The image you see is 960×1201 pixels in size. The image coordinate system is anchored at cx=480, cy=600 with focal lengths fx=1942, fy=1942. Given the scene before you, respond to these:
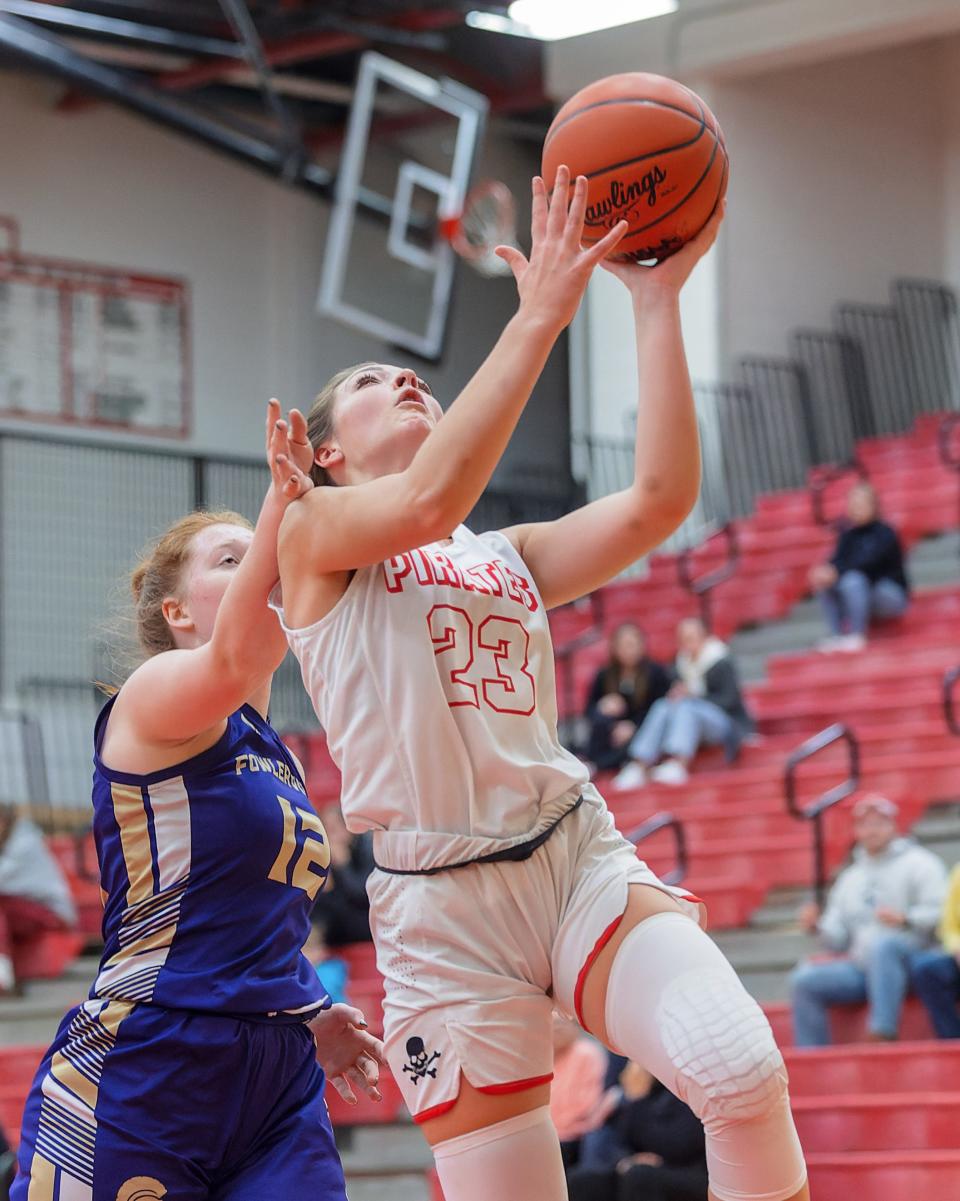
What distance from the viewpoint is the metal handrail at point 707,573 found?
12.3m

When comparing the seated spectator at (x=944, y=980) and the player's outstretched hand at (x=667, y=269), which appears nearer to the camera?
the player's outstretched hand at (x=667, y=269)

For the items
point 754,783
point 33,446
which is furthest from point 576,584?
point 33,446

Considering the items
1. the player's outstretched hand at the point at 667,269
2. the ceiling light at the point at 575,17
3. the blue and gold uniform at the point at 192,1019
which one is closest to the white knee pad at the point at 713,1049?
the blue and gold uniform at the point at 192,1019

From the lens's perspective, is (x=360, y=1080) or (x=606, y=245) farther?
(x=360, y=1080)

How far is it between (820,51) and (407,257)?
3596 millimetres

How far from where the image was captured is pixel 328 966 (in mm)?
8445

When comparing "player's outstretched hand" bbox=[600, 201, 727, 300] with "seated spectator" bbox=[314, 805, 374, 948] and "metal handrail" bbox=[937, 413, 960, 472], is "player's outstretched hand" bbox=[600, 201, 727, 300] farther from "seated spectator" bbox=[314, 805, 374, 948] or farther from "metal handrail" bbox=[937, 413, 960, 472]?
"metal handrail" bbox=[937, 413, 960, 472]

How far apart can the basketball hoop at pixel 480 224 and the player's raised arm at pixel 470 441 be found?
9.81 m

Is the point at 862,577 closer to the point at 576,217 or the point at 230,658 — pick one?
the point at 576,217

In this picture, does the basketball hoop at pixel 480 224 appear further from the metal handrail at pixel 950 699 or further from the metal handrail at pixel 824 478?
the metal handrail at pixel 950 699

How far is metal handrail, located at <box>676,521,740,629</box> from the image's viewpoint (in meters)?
12.3

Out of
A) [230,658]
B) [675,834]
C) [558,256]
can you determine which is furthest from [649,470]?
[675,834]

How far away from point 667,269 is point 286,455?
76 cm

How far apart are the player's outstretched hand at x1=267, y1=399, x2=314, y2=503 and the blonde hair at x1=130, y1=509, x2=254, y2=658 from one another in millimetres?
412
